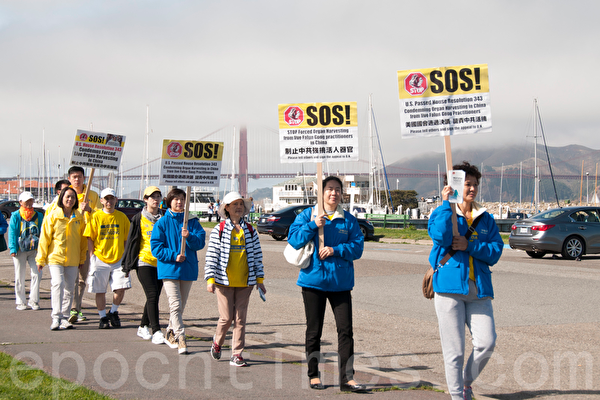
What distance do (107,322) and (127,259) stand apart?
111 cm

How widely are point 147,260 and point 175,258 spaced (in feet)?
1.90

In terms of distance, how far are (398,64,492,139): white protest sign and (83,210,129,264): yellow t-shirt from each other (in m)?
4.22

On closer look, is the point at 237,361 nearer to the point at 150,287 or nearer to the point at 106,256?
the point at 150,287

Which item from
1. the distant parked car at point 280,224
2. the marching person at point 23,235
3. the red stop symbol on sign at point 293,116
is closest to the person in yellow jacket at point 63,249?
the marching person at point 23,235

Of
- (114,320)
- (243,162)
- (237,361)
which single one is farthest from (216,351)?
(243,162)

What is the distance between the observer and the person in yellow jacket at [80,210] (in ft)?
25.8

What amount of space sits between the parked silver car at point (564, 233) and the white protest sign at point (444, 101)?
42.2 ft

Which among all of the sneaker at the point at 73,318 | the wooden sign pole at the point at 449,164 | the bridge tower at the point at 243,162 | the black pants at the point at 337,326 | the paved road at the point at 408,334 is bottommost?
the paved road at the point at 408,334

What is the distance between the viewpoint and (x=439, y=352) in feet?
21.1

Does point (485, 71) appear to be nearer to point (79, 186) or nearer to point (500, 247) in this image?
point (500, 247)

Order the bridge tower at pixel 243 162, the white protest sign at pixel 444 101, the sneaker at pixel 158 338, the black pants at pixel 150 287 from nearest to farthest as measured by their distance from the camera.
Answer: the white protest sign at pixel 444 101, the sneaker at pixel 158 338, the black pants at pixel 150 287, the bridge tower at pixel 243 162

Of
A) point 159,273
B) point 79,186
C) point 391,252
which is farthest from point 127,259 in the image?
point 391,252

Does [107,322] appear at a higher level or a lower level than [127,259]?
lower

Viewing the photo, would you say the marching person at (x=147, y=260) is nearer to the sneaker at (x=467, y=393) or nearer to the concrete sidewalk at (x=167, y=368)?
the concrete sidewalk at (x=167, y=368)
